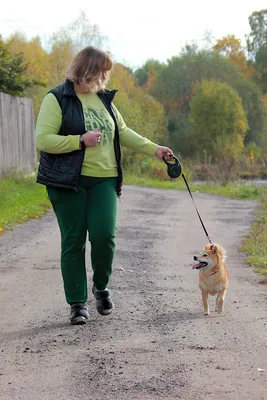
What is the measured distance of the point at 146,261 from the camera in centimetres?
964

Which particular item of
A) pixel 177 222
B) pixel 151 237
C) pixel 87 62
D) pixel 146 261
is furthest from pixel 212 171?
pixel 87 62

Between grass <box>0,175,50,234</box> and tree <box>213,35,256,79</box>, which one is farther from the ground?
tree <box>213,35,256,79</box>

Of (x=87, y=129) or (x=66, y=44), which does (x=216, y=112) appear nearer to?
(x=66, y=44)

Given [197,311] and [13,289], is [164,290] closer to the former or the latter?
[197,311]

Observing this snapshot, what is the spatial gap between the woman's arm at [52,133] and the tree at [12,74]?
1297 cm

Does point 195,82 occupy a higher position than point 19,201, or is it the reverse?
point 195,82

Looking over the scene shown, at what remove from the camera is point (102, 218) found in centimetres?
594

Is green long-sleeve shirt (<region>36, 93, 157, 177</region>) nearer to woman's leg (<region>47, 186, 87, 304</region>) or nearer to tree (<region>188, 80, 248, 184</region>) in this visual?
woman's leg (<region>47, 186, 87, 304</region>)

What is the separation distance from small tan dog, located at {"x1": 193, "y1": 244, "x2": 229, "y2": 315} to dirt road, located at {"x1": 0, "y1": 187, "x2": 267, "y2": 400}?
0.48ft

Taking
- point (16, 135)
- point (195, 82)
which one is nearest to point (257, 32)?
point (195, 82)

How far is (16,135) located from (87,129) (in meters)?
13.7

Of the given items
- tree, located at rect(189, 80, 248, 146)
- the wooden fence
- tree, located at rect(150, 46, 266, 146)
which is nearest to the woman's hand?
the wooden fence

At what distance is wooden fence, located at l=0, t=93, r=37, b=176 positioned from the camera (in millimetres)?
17844

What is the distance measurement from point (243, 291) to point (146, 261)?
1997 mm
